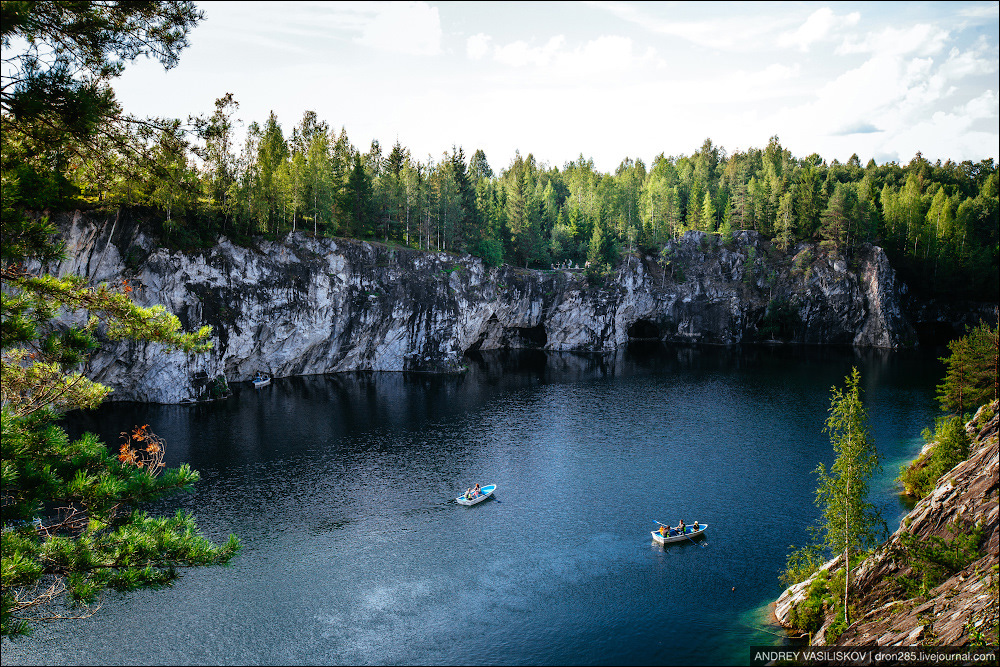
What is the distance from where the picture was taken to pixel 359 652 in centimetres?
2764

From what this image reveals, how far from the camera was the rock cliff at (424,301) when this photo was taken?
64.3 metres

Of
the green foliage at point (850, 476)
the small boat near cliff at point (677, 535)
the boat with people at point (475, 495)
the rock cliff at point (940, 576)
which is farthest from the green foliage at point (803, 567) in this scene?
the boat with people at point (475, 495)

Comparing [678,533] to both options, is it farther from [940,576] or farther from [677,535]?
[940,576]

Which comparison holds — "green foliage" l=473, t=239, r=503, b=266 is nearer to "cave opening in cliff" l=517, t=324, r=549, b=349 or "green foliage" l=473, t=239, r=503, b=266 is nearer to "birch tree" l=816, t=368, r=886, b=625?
"cave opening in cliff" l=517, t=324, r=549, b=349

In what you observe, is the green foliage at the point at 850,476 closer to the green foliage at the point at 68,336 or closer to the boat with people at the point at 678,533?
the boat with people at the point at 678,533

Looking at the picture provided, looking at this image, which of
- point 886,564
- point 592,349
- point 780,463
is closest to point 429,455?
point 780,463

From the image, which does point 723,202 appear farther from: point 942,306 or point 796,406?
point 796,406

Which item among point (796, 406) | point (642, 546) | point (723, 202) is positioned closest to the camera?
point (642, 546)

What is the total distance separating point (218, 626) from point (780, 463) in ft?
138

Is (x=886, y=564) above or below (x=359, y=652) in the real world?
above

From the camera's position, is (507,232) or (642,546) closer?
(642,546)

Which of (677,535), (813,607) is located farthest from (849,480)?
(677,535)

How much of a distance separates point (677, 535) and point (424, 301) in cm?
5682

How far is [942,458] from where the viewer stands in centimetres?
3869
